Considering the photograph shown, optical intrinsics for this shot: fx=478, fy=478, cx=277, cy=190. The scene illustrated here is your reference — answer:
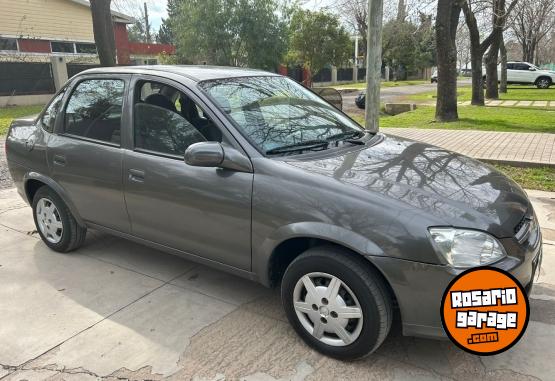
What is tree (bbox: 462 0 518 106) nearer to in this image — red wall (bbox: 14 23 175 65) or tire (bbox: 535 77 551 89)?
tire (bbox: 535 77 551 89)

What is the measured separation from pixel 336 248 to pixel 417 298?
52cm

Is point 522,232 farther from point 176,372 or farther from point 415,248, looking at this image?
point 176,372

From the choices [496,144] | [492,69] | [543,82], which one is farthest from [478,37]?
[543,82]

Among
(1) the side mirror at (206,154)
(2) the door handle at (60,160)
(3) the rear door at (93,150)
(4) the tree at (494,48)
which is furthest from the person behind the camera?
(4) the tree at (494,48)

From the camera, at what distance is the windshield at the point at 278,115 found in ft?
10.7

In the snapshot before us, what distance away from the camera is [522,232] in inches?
108

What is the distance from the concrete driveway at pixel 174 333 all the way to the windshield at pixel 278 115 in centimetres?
121

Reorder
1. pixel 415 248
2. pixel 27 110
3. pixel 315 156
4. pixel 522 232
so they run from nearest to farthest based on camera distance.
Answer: pixel 415 248
pixel 522 232
pixel 315 156
pixel 27 110

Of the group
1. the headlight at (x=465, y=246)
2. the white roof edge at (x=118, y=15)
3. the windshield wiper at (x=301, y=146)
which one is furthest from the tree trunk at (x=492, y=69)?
the white roof edge at (x=118, y=15)

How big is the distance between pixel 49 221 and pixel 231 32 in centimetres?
2189

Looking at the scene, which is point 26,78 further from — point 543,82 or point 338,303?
point 543,82

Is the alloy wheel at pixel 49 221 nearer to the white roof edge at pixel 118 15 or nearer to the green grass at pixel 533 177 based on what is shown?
the green grass at pixel 533 177

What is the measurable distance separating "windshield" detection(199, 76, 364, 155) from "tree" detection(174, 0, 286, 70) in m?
21.7

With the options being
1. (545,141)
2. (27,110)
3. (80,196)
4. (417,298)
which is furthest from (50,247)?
(27,110)
